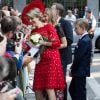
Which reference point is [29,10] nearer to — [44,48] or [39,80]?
[44,48]

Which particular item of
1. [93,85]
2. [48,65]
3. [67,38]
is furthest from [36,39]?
[93,85]

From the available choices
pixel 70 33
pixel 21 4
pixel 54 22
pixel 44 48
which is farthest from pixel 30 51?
pixel 21 4

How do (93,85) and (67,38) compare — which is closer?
(67,38)

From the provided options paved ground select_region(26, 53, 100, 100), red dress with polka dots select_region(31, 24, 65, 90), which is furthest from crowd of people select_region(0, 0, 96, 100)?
paved ground select_region(26, 53, 100, 100)

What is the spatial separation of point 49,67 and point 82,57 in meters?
0.64

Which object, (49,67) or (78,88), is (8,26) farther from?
→ (78,88)

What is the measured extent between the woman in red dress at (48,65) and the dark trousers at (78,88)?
0.52 meters

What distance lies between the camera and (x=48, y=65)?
24.0 feet

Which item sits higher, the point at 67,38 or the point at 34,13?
the point at 34,13

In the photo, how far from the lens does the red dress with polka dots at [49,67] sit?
7.23 meters

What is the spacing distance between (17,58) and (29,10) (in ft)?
4.86

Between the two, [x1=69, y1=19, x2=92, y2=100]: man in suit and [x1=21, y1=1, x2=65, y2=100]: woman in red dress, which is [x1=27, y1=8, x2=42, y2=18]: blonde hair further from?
[x1=69, y1=19, x2=92, y2=100]: man in suit

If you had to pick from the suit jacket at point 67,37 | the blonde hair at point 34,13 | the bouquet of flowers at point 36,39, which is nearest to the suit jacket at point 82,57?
the suit jacket at point 67,37

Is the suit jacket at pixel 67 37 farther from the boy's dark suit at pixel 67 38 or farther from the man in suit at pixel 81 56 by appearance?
the man in suit at pixel 81 56
